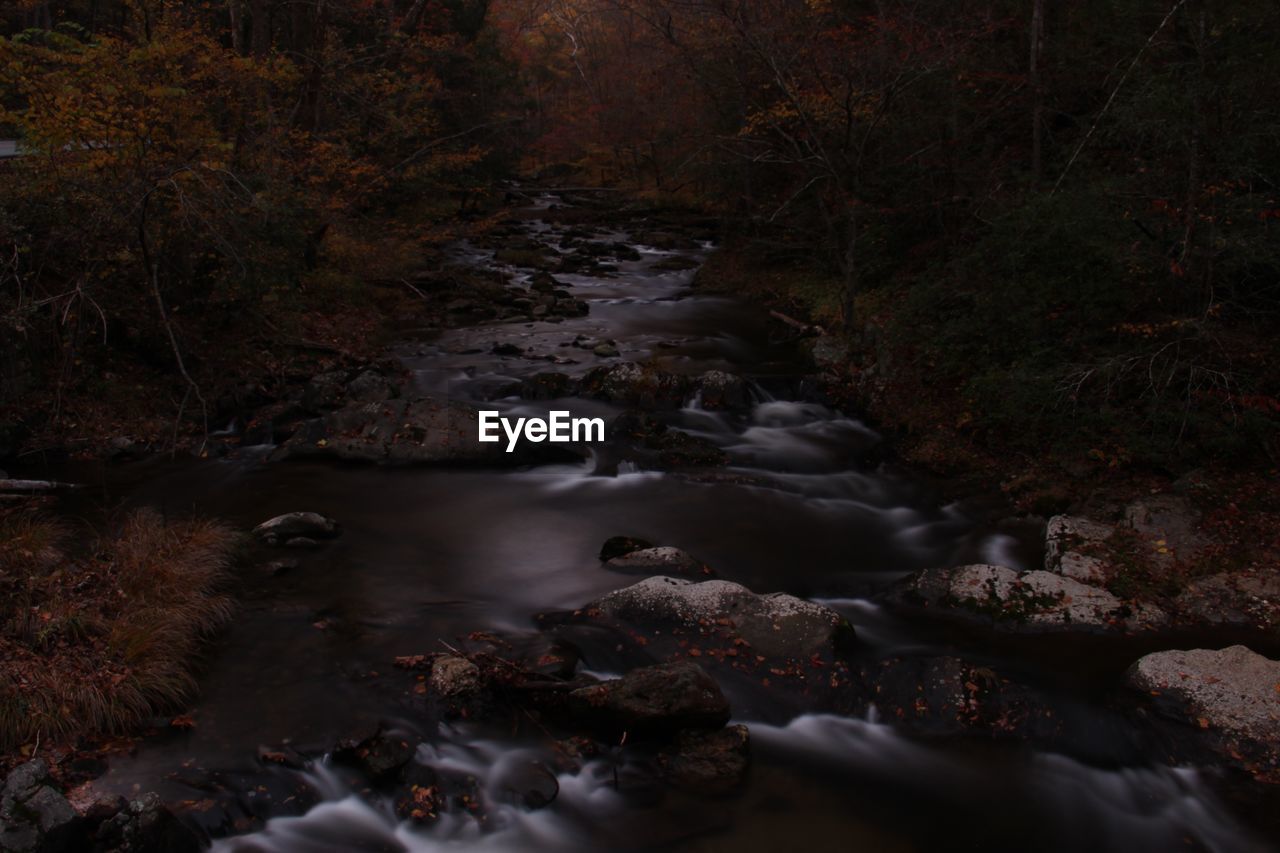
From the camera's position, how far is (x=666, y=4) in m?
15.9

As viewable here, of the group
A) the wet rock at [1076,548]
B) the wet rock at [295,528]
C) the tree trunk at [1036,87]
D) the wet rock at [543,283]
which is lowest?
the wet rock at [295,528]

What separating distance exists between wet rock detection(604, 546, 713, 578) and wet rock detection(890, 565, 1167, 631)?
190 centimetres

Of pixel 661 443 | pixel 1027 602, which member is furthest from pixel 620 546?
pixel 1027 602

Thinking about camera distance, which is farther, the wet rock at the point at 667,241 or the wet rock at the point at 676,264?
the wet rock at the point at 667,241

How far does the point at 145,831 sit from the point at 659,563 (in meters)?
4.76

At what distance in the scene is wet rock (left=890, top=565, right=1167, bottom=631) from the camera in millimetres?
7012

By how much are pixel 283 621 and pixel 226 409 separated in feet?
20.1

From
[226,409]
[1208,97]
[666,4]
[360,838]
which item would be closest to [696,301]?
[666,4]

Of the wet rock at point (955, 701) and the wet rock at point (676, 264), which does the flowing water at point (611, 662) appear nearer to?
the wet rock at point (955, 701)

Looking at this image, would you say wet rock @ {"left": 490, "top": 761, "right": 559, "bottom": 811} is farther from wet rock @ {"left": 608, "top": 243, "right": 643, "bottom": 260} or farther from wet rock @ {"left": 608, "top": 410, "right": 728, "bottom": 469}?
wet rock @ {"left": 608, "top": 243, "right": 643, "bottom": 260}

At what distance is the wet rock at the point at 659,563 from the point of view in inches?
314

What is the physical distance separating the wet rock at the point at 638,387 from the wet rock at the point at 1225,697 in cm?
793

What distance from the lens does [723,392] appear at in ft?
43.4

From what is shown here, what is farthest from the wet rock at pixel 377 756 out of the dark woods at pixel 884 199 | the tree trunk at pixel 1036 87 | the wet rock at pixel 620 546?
the tree trunk at pixel 1036 87
